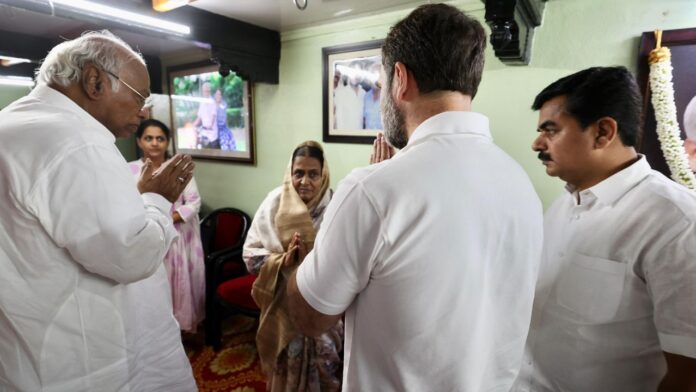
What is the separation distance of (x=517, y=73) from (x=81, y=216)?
2.16m

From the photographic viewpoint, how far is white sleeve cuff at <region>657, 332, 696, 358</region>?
84cm

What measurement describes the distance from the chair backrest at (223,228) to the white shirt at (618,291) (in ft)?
8.63

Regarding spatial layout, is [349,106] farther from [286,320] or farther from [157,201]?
[157,201]

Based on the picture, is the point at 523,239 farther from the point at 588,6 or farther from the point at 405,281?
the point at 588,6

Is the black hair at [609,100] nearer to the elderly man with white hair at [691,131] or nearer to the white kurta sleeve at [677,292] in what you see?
the white kurta sleeve at [677,292]

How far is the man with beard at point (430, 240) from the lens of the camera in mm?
662

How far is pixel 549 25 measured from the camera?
1.95 meters

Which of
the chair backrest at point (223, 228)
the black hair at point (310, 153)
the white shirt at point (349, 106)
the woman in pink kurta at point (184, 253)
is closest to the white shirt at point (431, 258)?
the black hair at point (310, 153)

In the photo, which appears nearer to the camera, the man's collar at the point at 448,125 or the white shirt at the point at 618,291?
the man's collar at the point at 448,125

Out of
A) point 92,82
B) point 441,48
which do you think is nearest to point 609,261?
point 441,48

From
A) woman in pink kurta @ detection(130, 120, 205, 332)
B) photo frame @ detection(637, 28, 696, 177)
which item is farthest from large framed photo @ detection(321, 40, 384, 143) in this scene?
photo frame @ detection(637, 28, 696, 177)

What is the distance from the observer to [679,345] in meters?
0.85

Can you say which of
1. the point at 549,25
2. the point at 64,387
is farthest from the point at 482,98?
the point at 64,387

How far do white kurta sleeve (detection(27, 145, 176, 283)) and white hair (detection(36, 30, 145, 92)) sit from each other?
0.26 meters
